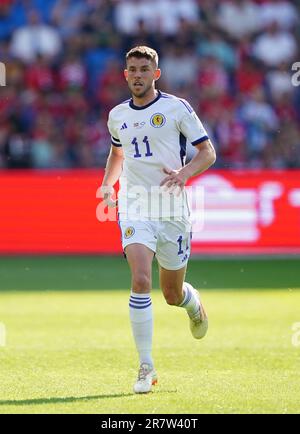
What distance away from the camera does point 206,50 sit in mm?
22016

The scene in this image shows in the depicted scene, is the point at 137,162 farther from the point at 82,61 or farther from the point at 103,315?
the point at 82,61

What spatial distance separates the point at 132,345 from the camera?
32.9ft

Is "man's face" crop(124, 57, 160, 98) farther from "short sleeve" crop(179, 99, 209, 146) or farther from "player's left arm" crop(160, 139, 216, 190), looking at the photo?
"player's left arm" crop(160, 139, 216, 190)

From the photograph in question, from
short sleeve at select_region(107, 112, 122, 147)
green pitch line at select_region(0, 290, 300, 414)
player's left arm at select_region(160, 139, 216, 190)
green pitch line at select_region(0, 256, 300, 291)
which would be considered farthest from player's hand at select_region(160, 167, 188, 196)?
green pitch line at select_region(0, 256, 300, 291)

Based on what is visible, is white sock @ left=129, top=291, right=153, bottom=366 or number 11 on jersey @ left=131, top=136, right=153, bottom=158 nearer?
white sock @ left=129, top=291, right=153, bottom=366

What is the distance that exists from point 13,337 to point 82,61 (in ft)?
40.3

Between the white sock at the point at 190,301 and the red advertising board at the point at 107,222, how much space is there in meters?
8.27

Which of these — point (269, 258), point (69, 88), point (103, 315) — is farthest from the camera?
point (69, 88)

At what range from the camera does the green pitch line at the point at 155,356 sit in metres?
7.12

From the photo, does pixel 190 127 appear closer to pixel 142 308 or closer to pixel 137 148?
pixel 137 148

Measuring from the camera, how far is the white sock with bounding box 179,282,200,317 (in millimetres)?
8852

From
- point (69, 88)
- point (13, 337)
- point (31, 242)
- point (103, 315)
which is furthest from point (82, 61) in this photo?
point (13, 337)

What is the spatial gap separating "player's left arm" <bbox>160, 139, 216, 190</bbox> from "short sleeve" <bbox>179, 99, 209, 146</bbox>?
1.9 inches

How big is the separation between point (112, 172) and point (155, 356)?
1.77 metres
